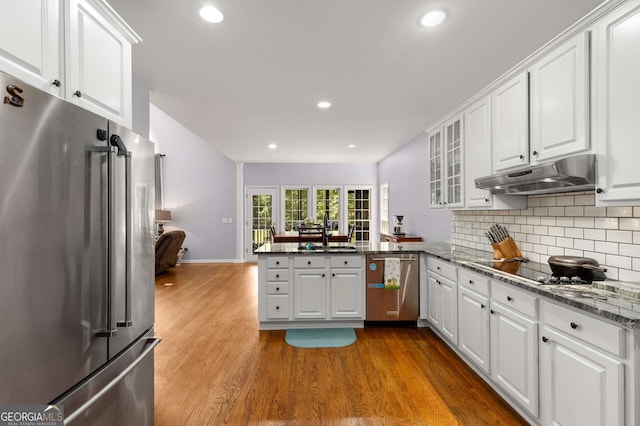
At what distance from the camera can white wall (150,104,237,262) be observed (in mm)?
8078

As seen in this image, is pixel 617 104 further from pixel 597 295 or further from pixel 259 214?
pixel 259 214

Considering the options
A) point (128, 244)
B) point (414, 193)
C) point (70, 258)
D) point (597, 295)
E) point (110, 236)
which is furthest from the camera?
point (414, 193)

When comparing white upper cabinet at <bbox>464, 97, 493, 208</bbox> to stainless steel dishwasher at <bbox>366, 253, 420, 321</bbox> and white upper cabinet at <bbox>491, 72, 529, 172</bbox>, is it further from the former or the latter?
stainless steel dishwasher at <bbox>366, 253, 420, 321</bbox>

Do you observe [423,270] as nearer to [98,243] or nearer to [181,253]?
[98,243]

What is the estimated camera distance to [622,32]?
161cm

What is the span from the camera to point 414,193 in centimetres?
566

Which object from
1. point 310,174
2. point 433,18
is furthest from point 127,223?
point 310,174

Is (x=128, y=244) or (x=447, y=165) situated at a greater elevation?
(x=447, y=165)

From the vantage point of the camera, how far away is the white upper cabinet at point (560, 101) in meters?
1.85

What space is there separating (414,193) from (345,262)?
8.75 feet

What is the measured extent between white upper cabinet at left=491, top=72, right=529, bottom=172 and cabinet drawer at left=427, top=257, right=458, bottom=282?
95 centimetres

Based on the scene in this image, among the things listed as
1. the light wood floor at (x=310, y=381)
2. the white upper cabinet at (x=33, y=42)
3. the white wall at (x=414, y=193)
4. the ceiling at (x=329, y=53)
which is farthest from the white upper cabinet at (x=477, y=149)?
the white upper cabinet at (x=33, y=42)

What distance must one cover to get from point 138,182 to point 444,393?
7.96ft

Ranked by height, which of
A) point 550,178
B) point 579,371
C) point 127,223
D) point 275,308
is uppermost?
point 550,178
